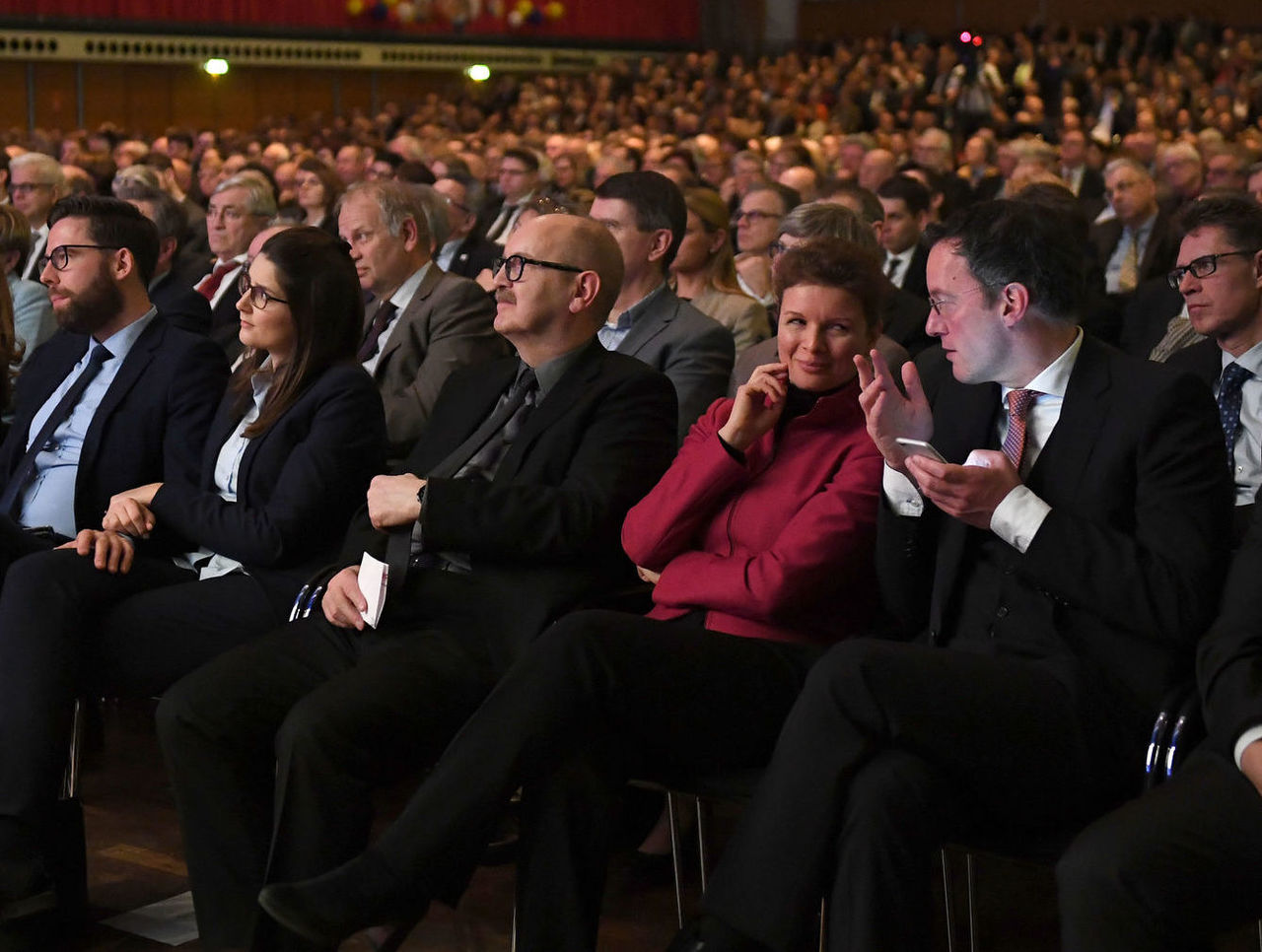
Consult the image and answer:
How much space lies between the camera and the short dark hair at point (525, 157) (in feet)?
27.3

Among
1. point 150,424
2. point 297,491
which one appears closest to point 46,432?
point 150,424

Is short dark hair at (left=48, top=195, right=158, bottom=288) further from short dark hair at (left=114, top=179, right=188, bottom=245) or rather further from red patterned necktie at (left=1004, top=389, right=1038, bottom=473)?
red patterned necktie at (left=1004, top=389, right=1038, bottom=473)

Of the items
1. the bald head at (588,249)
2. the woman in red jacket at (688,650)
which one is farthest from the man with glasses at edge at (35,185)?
the woman in red jacket at (688,650)

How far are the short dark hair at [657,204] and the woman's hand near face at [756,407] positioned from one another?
1655mm

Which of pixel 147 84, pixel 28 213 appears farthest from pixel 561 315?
pixel 147 84

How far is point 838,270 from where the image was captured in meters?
2.66

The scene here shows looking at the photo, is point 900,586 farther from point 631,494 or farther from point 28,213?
point 28,213

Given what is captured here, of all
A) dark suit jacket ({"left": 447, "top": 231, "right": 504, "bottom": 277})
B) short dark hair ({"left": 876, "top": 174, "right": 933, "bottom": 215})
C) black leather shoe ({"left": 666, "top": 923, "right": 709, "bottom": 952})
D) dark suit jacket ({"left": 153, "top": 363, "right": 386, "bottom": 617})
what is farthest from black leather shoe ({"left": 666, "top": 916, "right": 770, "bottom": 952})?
short dark hair ({"left": 876, "top": 174, "right": 933, "bottom": 215})

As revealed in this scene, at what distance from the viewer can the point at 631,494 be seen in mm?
2850

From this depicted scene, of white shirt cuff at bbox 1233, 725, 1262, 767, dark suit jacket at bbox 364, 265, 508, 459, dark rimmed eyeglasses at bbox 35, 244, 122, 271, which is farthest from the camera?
dark suit jacket at bbox 364, 265, 508, 459

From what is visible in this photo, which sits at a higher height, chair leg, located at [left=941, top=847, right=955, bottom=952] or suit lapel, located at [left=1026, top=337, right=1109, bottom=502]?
suit lapel, located at [left=1026, top=337, right=1109, bottom=502]

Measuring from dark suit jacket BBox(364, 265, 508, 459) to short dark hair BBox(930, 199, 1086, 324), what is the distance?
1923 millimetres

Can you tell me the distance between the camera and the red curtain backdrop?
1966cm

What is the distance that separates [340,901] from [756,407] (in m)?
0.99
